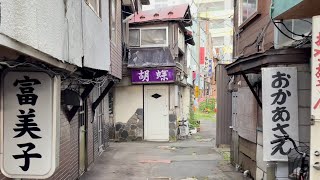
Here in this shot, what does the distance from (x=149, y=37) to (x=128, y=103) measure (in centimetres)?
372

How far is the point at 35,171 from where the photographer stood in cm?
509

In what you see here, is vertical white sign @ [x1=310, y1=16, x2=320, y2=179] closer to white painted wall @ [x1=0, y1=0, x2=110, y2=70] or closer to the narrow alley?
white painted wall @ [x1=0, y1=0, x2=110, y2=70]

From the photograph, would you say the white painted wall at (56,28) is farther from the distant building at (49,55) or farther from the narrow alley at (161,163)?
the narrow alley at (161,163)

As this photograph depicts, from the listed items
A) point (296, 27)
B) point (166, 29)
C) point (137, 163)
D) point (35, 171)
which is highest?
point (166, 29)

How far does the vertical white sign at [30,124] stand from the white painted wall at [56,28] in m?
0.49

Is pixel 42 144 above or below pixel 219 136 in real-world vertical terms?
above

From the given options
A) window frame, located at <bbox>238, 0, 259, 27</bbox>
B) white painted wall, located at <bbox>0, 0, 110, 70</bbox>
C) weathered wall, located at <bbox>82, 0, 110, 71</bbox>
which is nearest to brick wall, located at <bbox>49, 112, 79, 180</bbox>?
weathered wall, located at <bbox>82, 0, 110, 71</bbox>

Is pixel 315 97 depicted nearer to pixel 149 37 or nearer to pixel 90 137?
pixel 90 137

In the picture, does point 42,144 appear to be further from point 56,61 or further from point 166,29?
point 166,29

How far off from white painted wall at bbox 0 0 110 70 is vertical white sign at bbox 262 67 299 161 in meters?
3.44

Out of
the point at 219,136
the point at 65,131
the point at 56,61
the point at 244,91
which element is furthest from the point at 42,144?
the point at 219,136

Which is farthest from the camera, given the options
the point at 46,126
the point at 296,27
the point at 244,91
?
the point at 244,91

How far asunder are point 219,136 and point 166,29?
6.46 m

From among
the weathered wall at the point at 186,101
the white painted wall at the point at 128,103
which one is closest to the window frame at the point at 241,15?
the white painted wall at the point at 128,103
